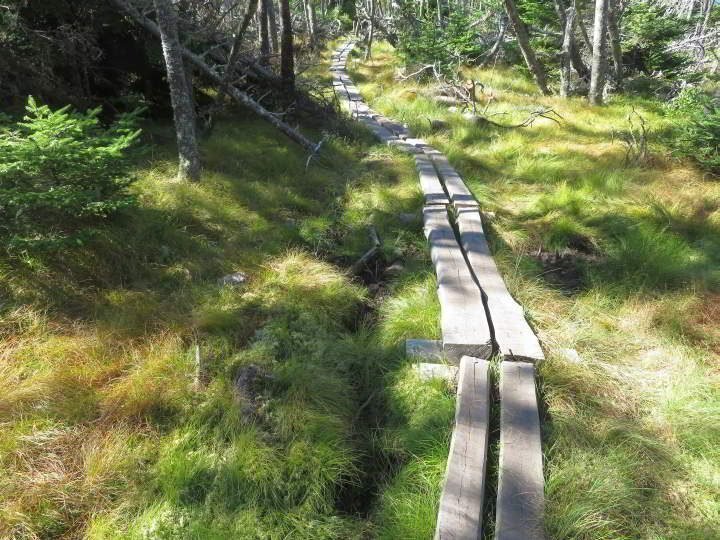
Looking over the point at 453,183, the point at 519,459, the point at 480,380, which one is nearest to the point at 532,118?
the point at 453,183

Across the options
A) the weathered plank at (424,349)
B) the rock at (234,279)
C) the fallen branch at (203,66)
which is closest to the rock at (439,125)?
the fallen branch at (203,66)

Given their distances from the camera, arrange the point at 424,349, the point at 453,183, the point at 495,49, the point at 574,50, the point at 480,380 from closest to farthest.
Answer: the point at 480,380, the point at 424,349, the point at 453,183, the point at 574,50, the point at 495,49

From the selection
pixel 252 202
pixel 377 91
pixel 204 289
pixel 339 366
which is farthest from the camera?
pixel 377 91

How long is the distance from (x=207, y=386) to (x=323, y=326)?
1062 millimetres

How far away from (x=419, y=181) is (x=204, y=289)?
3901 millimetres

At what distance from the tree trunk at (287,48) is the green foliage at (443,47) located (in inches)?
204

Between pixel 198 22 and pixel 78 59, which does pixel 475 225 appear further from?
pixel 198 22

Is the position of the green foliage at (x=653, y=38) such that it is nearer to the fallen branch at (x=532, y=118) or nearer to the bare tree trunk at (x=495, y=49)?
the bare tree trunk at (x=495, y=49)

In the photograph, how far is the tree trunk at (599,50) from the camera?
28.5 feet

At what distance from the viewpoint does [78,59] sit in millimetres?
6074

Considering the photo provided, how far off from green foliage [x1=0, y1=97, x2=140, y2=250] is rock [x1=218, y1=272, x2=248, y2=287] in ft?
3.28

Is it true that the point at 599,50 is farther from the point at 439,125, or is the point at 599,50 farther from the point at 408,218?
the point at 408,218

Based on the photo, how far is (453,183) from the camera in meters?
6.32

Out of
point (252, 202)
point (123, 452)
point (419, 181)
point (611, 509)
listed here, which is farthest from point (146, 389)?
point (419, 181)
